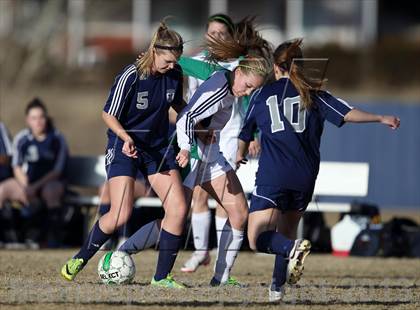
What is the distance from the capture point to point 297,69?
293 inches

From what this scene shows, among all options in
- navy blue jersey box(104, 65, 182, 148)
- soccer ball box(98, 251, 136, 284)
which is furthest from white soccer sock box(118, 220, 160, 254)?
navy blue jersey box(104, 65, 182, 148)

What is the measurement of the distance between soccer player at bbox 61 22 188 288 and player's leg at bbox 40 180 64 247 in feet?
17.3

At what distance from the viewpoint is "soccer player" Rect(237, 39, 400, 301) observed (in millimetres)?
7297

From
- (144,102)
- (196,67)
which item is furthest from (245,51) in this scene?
(144,102)

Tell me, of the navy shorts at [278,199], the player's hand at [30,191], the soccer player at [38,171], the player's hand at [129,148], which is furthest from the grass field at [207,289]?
the player's hand at [30,191]

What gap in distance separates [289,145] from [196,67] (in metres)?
1.46

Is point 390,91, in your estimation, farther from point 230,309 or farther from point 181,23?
point 230,309

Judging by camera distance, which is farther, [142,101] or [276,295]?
[142,101]

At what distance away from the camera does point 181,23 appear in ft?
136

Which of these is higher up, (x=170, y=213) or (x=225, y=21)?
(x=225, y=21)

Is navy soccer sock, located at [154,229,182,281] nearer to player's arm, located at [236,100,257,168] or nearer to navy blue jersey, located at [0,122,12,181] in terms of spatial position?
player's arm, located at [236,100,257,168]

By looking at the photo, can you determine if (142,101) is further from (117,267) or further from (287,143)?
(117,267)

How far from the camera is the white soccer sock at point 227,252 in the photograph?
8.34 m

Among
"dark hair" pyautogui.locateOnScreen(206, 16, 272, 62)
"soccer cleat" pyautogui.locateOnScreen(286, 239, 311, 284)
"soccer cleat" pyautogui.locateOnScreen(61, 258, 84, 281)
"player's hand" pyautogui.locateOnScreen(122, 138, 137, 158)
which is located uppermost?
"dark hair" pyautogui.locateOnScreen(206, 16, 272, 62)
